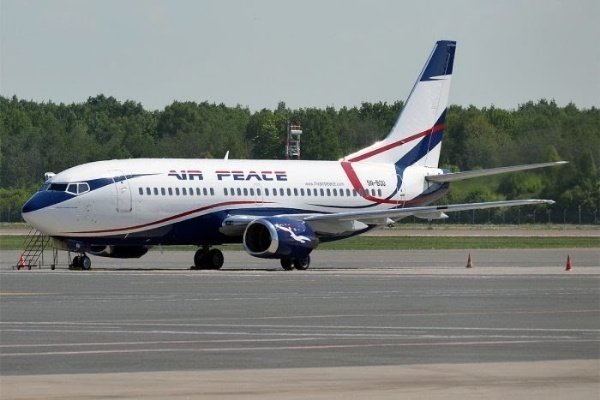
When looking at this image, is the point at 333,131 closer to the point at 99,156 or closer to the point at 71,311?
the point at 99,156

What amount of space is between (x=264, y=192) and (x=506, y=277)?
12.1 m

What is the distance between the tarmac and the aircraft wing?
6.39 meters

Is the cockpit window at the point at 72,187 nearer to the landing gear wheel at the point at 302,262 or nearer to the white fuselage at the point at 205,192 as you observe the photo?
the white fuselage at the point at 205,192

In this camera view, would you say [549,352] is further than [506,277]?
No

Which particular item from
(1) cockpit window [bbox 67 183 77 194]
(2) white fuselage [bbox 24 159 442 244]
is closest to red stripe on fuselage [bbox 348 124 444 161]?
(2) white fuselage [bbox 24 159 442 244]

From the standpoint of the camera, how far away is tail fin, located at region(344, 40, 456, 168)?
200ft

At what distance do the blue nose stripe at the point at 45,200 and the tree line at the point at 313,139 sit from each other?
26.8 metres

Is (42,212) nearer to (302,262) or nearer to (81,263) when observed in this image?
(81,263)

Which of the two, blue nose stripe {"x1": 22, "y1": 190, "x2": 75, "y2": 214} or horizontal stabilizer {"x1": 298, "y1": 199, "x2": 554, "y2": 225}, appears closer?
blue nose stripe {"x1": 22, "y1": 190, "x2": 75, "y2": 214}

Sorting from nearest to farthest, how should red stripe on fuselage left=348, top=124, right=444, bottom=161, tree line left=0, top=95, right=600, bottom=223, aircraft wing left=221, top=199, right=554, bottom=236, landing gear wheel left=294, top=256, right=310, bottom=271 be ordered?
landing gear wheel left=294, top=256, right=310, bottom=271 → aircraft wing left=221, top=199, right=554, bottom=236 → red stripe on fuselage left=348, top=124, right=444, bottom=161 → tree line left=0, top=95, right=600, bottom=223

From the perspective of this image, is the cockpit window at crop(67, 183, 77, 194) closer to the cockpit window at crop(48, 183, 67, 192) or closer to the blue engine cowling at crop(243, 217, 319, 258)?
the cockpit window at crop(48, 183, 67, 192)

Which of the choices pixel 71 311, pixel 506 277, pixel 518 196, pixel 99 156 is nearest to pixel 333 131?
pixel 99 156

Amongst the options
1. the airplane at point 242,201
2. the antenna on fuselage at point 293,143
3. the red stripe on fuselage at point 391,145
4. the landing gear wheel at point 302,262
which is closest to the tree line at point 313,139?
the antenna on fuselage at point 293,143

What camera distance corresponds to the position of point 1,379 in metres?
18.7
